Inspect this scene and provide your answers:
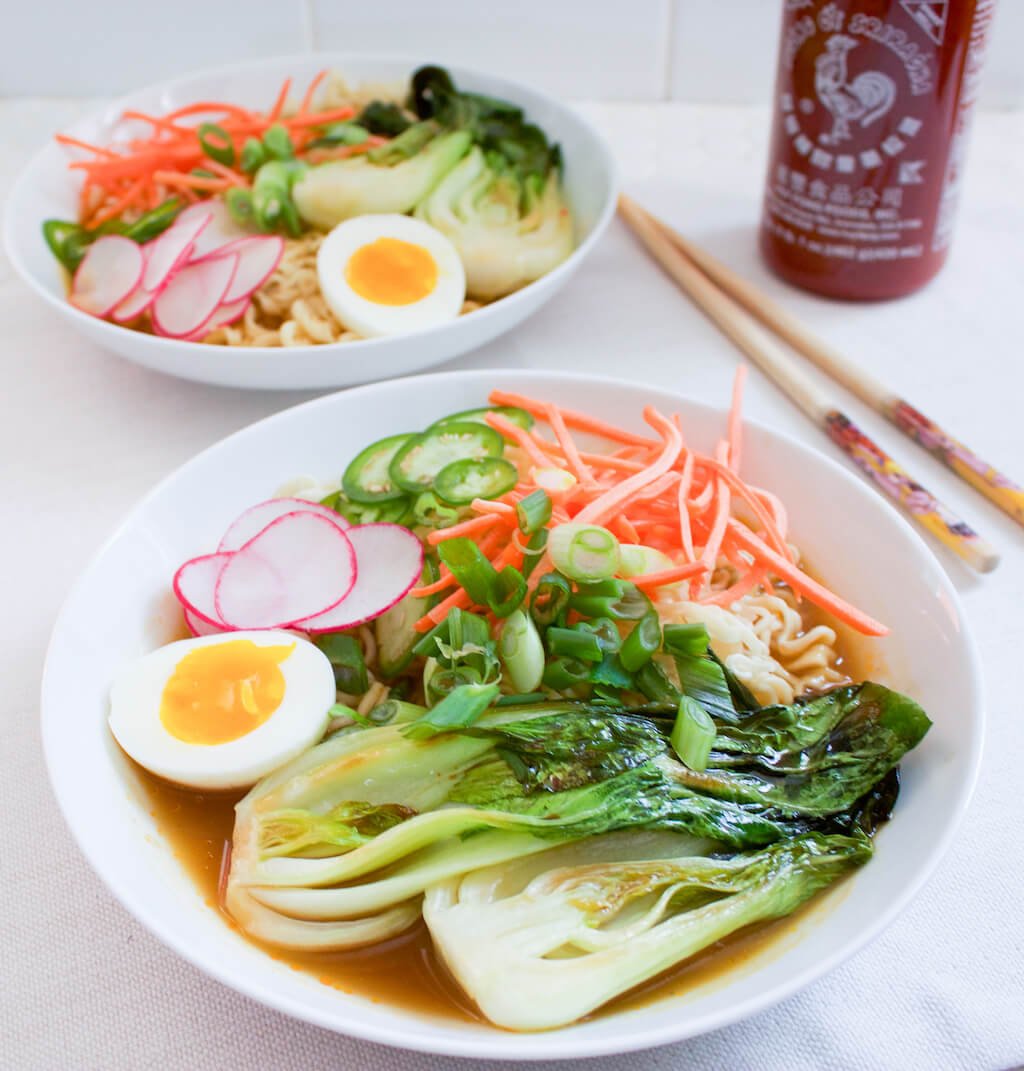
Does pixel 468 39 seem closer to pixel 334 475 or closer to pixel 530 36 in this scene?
pixel 530 36

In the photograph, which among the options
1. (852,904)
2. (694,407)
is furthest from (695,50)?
(852,904)

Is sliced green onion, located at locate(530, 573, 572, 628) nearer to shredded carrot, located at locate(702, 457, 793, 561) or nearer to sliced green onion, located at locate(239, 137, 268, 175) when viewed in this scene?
shredded carrot, located at locate(702, 457, 793, 561)

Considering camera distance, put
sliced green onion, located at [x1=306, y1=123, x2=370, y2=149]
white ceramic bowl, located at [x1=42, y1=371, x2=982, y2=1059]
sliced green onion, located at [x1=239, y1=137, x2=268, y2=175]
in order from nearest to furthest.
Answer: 1. white ceramic bowl, located at [x1=42, y1=371, x2=982, y2=1059]
2. sliced green onion, located at [x1=239, y1=137, x2=268, y2=175]
3. sliced green onion, located at [x1=306, y1=123, x2=370, y2=149]

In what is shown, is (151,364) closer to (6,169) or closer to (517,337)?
(517,337)

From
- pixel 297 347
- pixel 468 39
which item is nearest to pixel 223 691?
pixel 297 347

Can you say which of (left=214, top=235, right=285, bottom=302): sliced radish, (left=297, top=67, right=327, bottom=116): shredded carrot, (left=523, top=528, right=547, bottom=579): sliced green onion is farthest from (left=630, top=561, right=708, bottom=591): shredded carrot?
(left=297, top=67, right=327, bottom=116): shredded carrot

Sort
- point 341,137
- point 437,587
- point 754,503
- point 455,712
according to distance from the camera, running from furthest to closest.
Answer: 1. point 341,137
2. point 754,503
3. point 437,587
4. point 455,712
